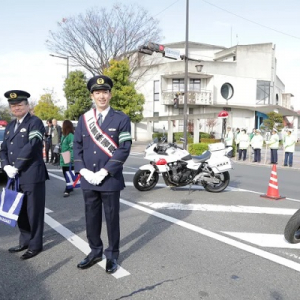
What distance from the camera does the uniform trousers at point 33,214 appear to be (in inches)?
148

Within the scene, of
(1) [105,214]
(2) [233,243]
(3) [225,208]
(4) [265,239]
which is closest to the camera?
(1) [105,214]

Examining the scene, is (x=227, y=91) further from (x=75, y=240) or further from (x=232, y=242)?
(x=75, y=240)

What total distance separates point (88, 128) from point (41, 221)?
135 centimetres

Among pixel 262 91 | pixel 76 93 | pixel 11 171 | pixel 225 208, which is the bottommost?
pixel 225 208

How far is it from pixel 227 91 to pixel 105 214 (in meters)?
36.1

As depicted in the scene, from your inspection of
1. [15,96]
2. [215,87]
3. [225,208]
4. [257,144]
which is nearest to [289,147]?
[257,144]

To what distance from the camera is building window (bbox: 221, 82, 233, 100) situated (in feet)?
122

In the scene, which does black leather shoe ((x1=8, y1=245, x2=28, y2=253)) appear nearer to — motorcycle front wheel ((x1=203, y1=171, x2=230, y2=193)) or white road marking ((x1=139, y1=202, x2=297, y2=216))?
white road marking ((x1=139, y1=202, x2=297, y2=216))

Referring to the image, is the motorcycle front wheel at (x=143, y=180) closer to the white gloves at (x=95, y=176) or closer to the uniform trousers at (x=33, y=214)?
the uniform trousers at (x=33, y=214)

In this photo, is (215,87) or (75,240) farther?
(215,87)

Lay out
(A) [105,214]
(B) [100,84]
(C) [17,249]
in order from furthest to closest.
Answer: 1. (C) [17,249]
2. (A) [105,214]
3. (B) [100,84]

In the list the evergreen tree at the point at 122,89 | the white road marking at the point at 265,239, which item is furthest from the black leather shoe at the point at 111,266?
the evergreen tree at the point at 122,89

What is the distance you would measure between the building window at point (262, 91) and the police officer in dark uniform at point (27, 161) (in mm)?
37873

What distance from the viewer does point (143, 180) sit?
7.80 meters
